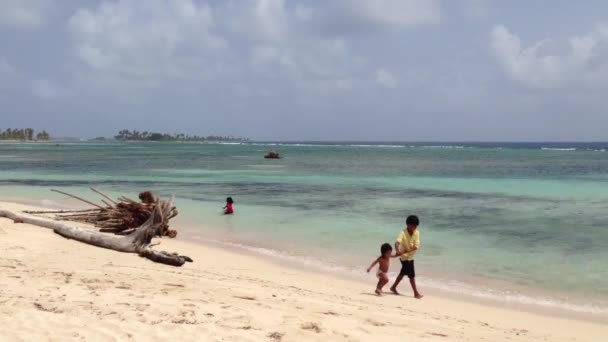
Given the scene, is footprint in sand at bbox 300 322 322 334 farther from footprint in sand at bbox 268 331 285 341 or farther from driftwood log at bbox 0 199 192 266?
driftwood log at bbox 0 199 192 266

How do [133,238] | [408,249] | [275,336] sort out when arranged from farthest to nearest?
[133,238], [408,249], [275,336]

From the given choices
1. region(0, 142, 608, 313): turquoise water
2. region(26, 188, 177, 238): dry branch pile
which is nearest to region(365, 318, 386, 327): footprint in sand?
region(0, 142, 608, 313): turquoise water

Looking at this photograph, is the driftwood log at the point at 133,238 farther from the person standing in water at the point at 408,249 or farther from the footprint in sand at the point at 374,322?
the footprint in sand at the point at 374,322

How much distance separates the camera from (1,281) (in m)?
6.92

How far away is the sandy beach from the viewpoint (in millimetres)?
5480

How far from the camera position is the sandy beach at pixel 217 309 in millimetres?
5480

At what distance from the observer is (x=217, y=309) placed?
6.30m

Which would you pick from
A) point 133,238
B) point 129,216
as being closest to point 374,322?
point 133,238

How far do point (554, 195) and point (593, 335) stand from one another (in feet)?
64.4

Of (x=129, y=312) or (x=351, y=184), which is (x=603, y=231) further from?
(x=351, y=184)

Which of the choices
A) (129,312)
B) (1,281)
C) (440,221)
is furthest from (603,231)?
(1,281)

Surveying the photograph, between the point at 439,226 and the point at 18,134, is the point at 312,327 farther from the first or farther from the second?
the point at 18,134

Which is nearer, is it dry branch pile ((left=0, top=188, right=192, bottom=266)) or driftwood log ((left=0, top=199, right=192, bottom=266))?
driftwood log ((left=0, top=199, right=192, bottom=266))

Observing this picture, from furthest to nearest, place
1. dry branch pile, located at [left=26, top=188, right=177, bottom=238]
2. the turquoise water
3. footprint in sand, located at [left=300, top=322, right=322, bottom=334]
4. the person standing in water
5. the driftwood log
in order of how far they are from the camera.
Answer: dry branch pile, located at [left=26, top=188, right=177, bottom=238]
the turquoise water
the driftwood log
the person standing in water
footprint in sand, located at [left=300, top=322, right=322, bottom=334]
